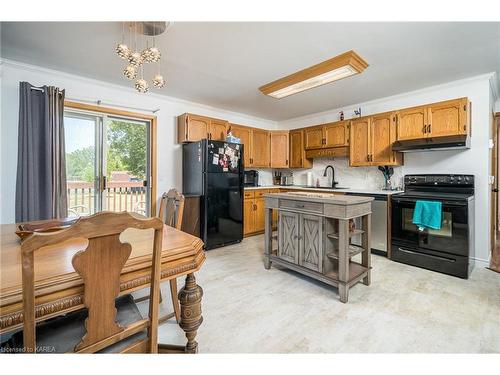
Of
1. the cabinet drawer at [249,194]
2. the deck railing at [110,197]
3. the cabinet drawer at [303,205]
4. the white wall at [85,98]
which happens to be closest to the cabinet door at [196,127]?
the white wall at [85,98]

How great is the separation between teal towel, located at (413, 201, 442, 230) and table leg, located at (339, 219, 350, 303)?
1381 millimetres

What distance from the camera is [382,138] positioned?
3.62 metres

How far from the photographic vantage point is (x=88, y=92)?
124 inches

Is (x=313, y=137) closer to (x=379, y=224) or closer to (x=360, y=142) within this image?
(x=360, y=142)

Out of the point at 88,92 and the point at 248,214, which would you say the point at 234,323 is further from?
the point at 88,92

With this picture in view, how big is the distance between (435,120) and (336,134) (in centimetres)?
145

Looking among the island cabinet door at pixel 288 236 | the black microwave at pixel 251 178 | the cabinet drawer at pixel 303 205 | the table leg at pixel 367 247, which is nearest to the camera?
the cabinet drawer at pixel 303 205

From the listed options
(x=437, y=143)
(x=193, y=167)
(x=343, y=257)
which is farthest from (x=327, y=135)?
(x=343, y=257)

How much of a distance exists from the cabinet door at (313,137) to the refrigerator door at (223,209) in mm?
1653

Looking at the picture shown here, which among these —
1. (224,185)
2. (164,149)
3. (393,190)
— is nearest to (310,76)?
(224,185)

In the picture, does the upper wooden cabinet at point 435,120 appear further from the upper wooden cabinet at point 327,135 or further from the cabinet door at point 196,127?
the cabinet door at point 196,127

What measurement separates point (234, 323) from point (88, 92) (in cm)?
339

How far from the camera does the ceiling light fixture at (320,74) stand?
7.75 ft
